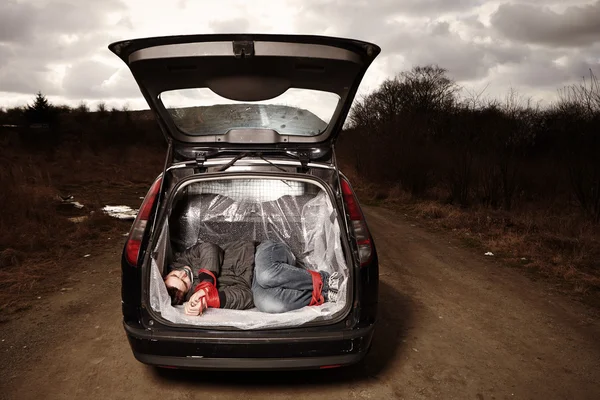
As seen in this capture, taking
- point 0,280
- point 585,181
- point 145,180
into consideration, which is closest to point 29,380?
point 0,280

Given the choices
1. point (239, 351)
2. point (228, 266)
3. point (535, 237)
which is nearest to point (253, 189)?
point (228, 266)

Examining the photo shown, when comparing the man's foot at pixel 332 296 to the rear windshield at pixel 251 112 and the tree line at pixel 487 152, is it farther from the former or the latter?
the tree line at pixel 487 152

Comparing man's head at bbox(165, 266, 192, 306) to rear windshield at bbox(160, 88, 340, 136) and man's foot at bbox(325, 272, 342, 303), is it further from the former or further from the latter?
rear windshield at bbox(160, 88, 340, 136)

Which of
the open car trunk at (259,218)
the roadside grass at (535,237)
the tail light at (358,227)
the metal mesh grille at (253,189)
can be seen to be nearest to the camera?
the tail light at (358,227)

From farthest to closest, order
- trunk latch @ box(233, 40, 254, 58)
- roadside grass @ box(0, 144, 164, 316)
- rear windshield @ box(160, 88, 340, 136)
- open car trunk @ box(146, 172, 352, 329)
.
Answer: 1. roadside grass @ box(0, 144, 164, 316)
2. open car trunk @ box(146, 172, 352, 329)
3. rear windshield @ box(160, 88, 340, 136)
4. trunk latch @ box(233, 40, 254, 58)

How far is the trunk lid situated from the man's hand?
3.50ft

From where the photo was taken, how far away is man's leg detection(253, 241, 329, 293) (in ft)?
9.22

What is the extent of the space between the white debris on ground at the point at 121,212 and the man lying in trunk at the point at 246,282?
5249 mm

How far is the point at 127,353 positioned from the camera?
2.98 meters

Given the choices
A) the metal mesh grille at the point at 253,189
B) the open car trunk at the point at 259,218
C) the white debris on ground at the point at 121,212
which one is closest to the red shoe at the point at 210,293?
the open car trunk at the point at 259,218

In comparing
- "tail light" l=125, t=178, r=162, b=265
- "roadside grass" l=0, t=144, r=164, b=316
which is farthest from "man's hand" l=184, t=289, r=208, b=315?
"roadside grass" l=0, t=144, r=164, b=316

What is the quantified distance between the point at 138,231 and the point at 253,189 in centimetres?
161

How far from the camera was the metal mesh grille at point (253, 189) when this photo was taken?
384 centimetres

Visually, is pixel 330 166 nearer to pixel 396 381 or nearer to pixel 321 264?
A: pixel 321 264
